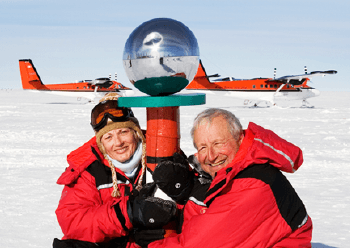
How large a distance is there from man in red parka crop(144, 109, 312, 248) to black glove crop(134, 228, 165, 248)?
0.24m

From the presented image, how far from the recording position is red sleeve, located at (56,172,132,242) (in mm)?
2146

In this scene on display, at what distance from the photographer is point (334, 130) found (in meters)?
12.7

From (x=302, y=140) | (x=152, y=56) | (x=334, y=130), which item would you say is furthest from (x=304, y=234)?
(x=334, y=130)

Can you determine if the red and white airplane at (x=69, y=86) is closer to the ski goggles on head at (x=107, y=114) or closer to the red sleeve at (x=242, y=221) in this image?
the ski goggles on head at (x=107, y=114)

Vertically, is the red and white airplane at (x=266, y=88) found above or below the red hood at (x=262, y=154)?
below

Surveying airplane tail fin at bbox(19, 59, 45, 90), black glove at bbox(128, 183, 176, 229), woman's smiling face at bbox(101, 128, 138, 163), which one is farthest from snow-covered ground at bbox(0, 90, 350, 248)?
airplane tail fin at bbox(19, 59, 45, 90)

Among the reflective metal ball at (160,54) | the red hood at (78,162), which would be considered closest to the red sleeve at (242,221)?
the reflective metal ball at (160,54)

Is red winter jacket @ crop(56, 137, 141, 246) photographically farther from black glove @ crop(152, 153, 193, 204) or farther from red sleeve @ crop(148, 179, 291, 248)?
red sleeve @ crop(148, 179, 291, 248)

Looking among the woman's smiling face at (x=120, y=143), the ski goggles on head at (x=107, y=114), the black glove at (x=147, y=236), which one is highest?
the ski goggles on head at (x=107, y=114)

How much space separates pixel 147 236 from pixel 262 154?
90cm

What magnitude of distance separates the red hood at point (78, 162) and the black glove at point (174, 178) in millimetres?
565

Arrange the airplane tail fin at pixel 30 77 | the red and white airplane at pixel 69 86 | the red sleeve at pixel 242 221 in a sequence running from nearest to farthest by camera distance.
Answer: the red sleeve at pixel 242 221 < the red and white airplane at pixel 69 86 < the airplane tail fin at pixel 30 77

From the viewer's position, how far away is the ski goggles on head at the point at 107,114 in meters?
2.47

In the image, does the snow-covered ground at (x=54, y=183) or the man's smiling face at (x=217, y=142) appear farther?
the snow-covered ground at (x=54, y=183)
